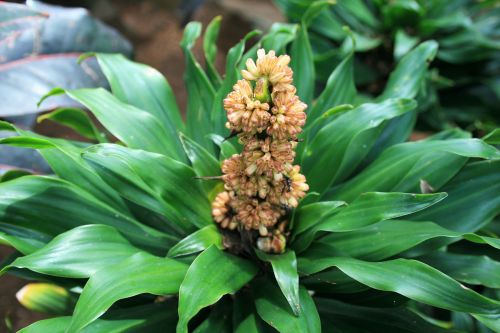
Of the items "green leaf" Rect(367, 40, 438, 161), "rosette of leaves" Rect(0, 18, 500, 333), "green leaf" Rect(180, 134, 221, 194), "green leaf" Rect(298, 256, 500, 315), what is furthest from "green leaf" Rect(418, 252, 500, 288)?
"green leaf" Rect(180, 134, 221, 194)

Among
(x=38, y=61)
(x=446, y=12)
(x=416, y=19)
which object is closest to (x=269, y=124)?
(x=38, y=61)

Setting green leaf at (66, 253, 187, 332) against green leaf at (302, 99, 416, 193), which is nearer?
green leaf at (66, 253, 187, 332)

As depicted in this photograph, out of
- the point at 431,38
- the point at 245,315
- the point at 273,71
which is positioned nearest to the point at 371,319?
the point at 245,315

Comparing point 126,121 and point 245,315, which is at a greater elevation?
point 126,121

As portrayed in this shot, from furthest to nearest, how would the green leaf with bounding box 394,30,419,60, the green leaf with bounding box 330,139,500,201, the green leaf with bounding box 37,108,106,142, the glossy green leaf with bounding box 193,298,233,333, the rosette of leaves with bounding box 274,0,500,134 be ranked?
the rosette of leaves with bounding box 274,0,500,134
the green leaf with bounding box 394,30,419,60
the green leaf with bounding box 37,108,106,142
the green leaf with bounding box 330,139,500,201
the glossy green leaf with bounding box 193,298,233,333

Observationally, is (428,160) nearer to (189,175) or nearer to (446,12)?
(189,175)

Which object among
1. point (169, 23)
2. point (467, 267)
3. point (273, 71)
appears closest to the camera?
point (273, 71)

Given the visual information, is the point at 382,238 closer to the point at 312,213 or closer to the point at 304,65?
the point at 312,213

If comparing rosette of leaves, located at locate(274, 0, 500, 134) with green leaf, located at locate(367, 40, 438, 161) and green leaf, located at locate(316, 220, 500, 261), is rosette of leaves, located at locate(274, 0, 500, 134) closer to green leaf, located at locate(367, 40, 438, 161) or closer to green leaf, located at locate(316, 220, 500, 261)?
green leaf, located at locate(367, 40, 438, 161)
